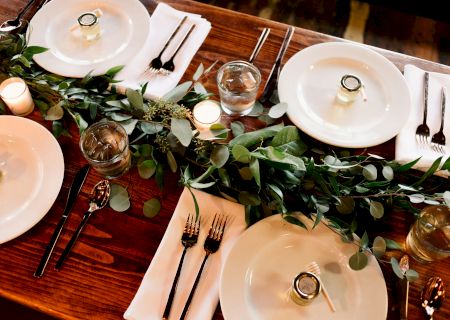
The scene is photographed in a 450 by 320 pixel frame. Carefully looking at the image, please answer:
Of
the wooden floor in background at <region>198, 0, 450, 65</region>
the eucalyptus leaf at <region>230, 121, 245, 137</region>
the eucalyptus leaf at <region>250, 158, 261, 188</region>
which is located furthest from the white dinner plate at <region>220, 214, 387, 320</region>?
the wooden floor in background at <region>198, 0, 450, 65</region>

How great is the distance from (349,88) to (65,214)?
0.81 meters

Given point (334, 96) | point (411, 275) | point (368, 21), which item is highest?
point (334, 96)

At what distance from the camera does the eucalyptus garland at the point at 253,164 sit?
1.02 meters

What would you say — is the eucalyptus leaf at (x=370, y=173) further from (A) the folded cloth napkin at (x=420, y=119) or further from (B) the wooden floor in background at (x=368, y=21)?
(B) the wooden floor in background at (x=368, y=21)

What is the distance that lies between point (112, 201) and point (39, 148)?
254 millimetres

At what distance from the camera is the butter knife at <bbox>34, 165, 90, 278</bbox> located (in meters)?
1.03

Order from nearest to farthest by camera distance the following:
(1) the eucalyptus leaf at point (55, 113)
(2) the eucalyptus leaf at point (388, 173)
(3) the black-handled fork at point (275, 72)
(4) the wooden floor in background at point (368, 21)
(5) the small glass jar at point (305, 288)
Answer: (5) the small glass jar at point (305, 288) → (2) the eucalyptus leaf at point (388, 173) → (1) the eucalyptus leaf at point (55, 113) → (3) the black-handled fork at point (275, 72) → (4) the wooden floor in background at point (368, 21)

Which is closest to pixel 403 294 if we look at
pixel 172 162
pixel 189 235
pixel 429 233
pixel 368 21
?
pixel 429 233

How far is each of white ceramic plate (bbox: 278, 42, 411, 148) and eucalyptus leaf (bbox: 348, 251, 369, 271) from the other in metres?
0.31

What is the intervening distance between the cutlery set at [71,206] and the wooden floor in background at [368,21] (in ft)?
6.30

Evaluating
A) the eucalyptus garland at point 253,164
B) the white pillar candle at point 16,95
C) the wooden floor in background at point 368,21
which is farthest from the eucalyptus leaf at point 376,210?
the wooden floor in background at point 368,21

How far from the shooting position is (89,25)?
1328mm

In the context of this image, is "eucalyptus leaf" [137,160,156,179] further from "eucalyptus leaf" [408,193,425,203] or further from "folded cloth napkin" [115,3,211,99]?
"eucalyptus leaf" [408,193,425,203]

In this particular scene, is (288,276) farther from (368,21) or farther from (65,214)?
(368,21)
